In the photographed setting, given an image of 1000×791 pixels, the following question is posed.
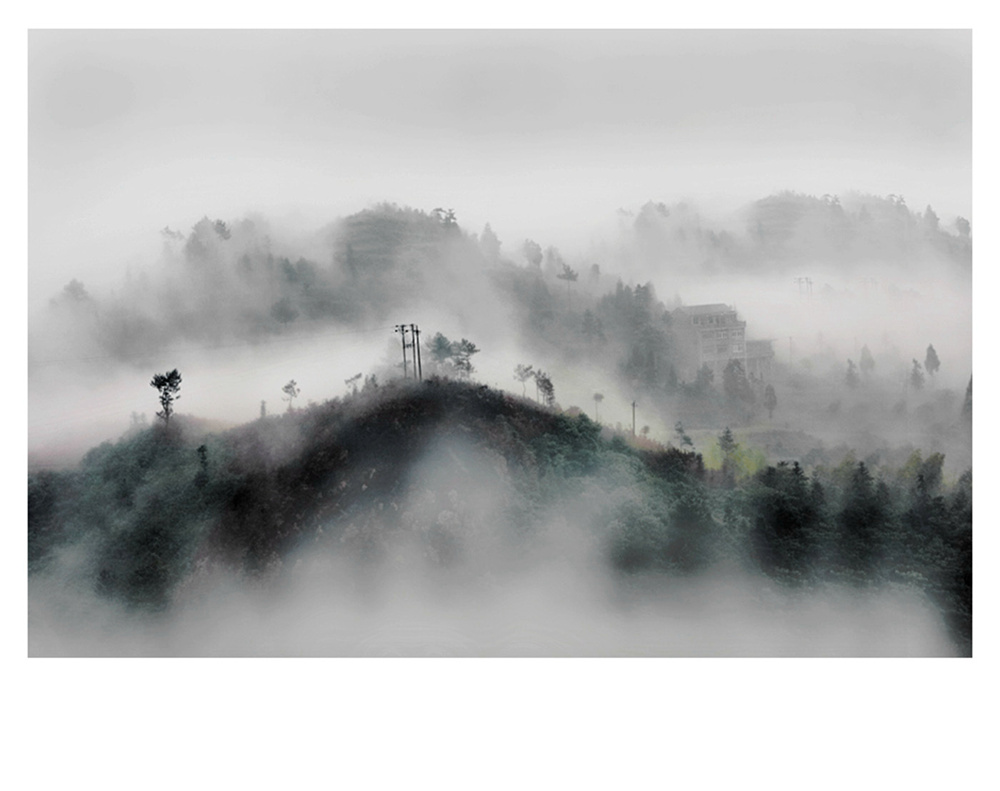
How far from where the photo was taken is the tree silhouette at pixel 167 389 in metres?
3.80

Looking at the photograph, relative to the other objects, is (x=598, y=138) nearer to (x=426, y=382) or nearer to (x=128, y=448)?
(x=426, y=382)

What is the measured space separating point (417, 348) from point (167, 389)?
1.32 m

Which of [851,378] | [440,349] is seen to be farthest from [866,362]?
[440,349]

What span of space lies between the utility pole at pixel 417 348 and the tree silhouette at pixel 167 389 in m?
1.24

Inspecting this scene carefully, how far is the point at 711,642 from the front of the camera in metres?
3.75

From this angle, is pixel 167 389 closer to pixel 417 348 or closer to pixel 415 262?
pixel 417 348

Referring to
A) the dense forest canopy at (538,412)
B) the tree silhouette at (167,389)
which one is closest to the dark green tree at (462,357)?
the dense forest canopy at (538,412)

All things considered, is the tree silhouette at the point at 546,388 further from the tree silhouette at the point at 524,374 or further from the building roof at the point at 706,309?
the building roof at the point at 706,309

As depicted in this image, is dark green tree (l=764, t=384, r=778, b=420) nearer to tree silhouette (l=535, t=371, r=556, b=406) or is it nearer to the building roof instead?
the building roof

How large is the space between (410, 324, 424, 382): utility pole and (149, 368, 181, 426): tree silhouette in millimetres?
1237

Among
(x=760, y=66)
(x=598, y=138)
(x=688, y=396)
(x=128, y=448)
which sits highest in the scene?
(x=760, y=66)

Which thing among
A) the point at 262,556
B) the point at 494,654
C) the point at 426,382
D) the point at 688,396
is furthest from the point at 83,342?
the point at 688,396

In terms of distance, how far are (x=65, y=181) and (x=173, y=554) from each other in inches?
79.7

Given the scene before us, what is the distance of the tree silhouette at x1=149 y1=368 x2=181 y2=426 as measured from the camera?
3803 millimetres
